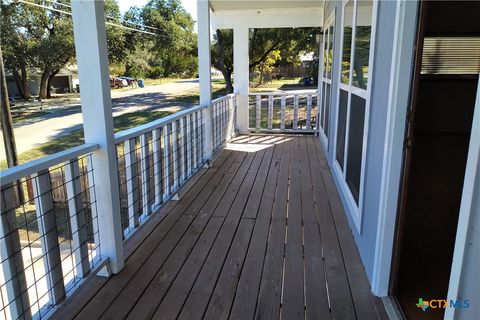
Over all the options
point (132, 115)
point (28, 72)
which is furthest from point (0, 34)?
point (132, 115)

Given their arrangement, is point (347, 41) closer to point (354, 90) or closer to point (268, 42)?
point (354, 90)

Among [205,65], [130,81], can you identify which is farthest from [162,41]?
[205,65]

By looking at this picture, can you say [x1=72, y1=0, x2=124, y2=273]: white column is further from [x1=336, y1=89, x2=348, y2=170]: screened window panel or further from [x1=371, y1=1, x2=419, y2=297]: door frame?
[x1=336, y1=89, x2=348, y2=170]: screened window panel

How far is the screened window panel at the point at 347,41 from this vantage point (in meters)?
3.16

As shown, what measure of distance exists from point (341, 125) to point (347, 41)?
2.59ft

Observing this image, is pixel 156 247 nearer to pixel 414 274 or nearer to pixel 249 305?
pixel 249 305

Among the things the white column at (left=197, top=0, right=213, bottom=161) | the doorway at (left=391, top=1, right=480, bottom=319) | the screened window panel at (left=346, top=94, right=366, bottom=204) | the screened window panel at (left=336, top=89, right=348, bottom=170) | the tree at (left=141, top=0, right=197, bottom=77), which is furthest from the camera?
the tree at (left=141, top=0, right=197, bottom=77)

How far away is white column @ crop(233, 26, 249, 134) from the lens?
664cm

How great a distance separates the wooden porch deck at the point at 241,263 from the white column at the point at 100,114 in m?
0.27

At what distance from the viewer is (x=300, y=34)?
13172mm

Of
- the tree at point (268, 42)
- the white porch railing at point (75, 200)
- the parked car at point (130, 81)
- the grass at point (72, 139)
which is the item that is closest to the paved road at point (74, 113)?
the grass at point (72, 139)

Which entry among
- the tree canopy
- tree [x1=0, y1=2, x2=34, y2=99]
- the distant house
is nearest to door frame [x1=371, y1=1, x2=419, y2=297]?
the tree canopy

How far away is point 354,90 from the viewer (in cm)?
281

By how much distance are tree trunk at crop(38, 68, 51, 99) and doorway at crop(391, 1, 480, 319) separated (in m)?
21.8
